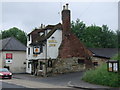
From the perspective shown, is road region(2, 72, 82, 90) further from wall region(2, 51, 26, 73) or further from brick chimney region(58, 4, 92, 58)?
wall region(2, 51, 26, 73)

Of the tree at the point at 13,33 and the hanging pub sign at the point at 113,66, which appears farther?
the tree at the point at 13,33

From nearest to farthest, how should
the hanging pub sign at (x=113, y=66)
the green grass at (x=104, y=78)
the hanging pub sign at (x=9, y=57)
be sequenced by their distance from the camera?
the green grass at (x=104, y=78) → the hanging pub sign at (x=113, y=66) → the hanging pub sign at (x=9, y=57)

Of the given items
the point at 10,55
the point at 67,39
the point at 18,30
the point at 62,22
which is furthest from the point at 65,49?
the point at 18,30

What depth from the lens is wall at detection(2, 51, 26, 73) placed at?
2057 inches

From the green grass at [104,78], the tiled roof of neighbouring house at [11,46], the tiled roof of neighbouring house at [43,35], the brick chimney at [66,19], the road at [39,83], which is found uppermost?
the brick chimney at [66,19]

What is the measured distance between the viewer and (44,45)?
39969mm

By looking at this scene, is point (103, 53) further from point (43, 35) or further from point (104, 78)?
point (104, 78)

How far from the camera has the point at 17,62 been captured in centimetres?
5316

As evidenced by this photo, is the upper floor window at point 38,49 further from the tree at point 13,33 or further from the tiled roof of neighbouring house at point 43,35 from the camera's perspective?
the tree at point 13,33

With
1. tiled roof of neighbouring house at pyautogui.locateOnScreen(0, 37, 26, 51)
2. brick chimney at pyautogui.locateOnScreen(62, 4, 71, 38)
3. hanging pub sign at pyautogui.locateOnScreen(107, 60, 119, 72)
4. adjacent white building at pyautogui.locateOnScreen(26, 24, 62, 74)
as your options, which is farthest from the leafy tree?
hanging pub sign at pyautogui.locateOnScreen(107, 60, 119, 72)

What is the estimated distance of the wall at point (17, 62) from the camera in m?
52.3

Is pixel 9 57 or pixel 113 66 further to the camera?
pixel 9 57

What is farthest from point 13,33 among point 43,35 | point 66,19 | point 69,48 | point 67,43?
point 66,19

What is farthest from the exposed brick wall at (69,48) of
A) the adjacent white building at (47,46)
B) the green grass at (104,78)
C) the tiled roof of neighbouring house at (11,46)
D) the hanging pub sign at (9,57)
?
the tiled roof of neighbouring house at (11,46)
